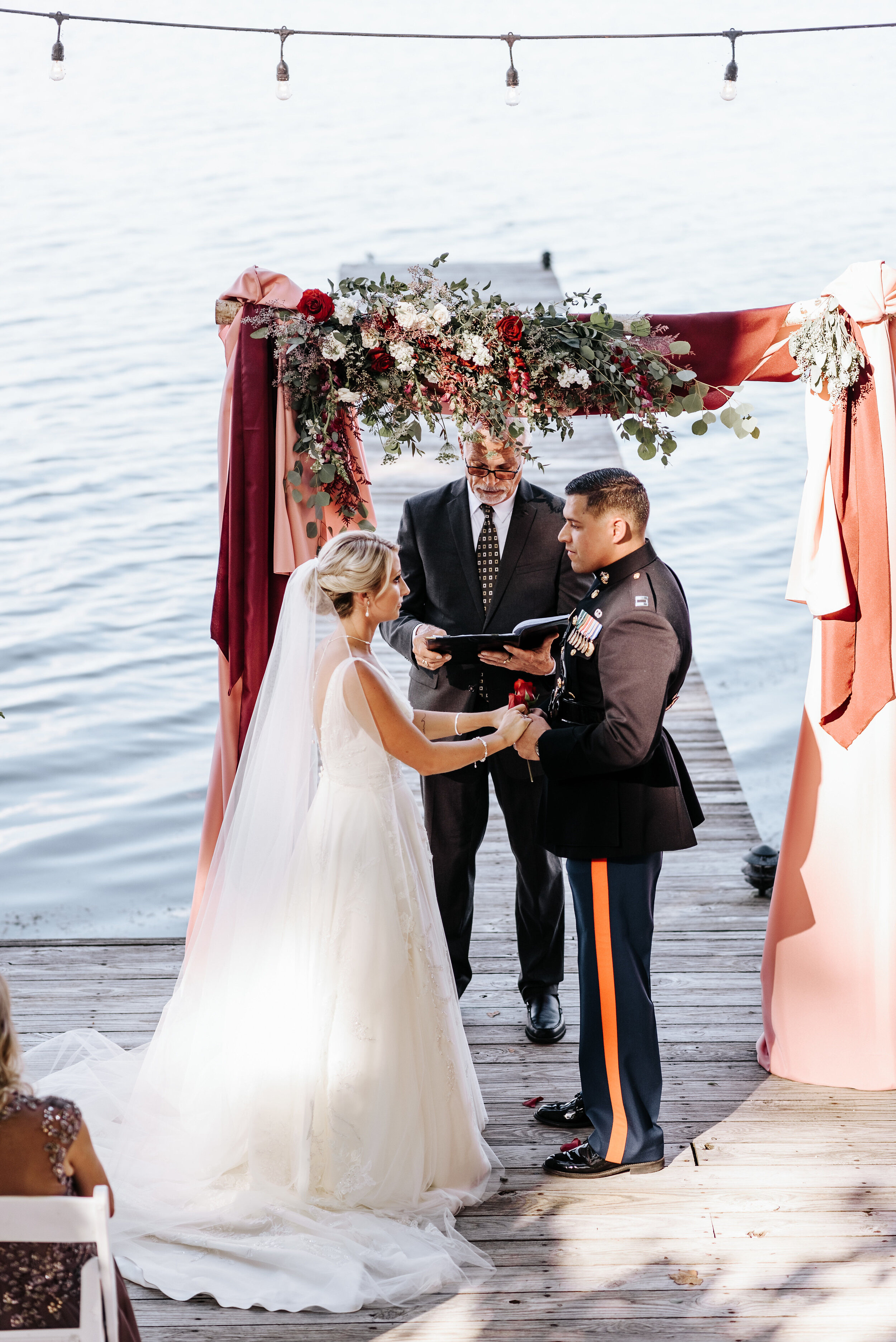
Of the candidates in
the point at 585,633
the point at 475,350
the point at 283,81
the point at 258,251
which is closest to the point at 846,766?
the point at 585,633

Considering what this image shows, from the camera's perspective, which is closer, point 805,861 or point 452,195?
point 805,861

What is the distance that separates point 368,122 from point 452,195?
5027 millimetres

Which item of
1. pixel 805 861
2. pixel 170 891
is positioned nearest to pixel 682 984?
pixel 805 861

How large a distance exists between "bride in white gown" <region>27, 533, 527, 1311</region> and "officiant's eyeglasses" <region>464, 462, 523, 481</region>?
879 millimetres

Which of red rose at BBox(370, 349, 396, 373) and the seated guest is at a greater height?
red rose at BBox(370, 349, 396, 373)

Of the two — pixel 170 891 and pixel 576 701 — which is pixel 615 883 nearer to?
pixel 576 701

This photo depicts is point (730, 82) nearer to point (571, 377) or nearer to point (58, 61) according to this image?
point (571, 377)

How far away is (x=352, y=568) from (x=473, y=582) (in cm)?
95

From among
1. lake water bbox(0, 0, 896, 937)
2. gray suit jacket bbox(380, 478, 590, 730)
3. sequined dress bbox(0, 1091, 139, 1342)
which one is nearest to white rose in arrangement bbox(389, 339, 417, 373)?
gray suit jacket bbox(380, 478, 590, 730)

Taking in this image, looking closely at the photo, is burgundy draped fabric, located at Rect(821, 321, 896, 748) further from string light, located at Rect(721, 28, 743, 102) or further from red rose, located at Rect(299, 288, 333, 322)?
string light, located at Rect(721, 28, 743, 102)

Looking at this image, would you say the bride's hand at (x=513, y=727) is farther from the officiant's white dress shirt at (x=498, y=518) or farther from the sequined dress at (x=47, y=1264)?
the sequined dress at (x=47, y=1264)

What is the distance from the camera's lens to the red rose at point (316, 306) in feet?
12.1

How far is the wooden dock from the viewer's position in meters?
2.83

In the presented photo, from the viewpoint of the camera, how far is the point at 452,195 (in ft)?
91.7
